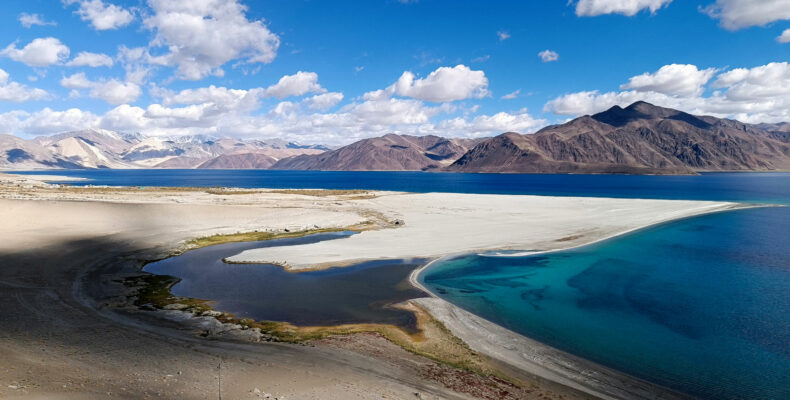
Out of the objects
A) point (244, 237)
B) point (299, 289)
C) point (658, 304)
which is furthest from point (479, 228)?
point (299, 289)

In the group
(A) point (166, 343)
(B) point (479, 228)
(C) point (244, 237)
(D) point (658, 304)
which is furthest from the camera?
(B) point (479, 228)

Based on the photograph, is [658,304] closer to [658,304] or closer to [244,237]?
[658,304]

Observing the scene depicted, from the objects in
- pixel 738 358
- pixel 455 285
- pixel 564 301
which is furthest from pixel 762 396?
pixel 455 285

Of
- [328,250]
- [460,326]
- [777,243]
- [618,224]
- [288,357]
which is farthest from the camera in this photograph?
[618,224]

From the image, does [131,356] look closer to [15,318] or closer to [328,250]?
[15,318]


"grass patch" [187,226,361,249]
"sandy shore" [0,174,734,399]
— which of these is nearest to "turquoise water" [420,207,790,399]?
"sandy shore" [0,174,734,399]

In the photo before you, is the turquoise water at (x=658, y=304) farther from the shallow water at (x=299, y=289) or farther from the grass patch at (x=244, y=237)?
the grass patch at (x=244, y=237)
